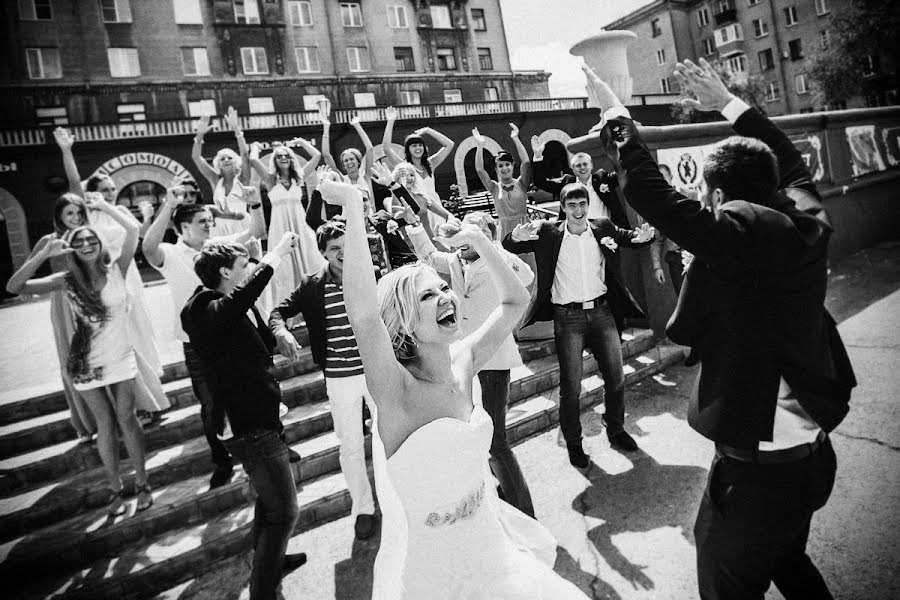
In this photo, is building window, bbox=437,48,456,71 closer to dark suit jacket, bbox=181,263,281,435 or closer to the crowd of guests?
the crowd of guests

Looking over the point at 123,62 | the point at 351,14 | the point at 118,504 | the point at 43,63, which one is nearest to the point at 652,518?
the point at 118,504

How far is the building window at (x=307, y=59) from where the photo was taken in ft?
92.8

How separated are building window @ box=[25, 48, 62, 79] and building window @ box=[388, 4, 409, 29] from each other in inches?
694

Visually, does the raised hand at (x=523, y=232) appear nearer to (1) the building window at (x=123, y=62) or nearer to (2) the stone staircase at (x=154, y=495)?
(2) the stone staircase at (x=154, y=495)

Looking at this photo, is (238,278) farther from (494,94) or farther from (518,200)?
(494,94)

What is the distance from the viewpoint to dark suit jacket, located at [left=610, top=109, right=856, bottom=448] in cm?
172

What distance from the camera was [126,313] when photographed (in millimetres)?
3932

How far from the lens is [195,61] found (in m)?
26.1

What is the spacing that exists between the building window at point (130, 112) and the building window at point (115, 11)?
445 centimetres

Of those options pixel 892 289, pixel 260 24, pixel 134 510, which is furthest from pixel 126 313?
pixel 260 24

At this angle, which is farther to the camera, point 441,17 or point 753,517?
point 441,17

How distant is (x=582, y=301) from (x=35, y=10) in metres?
31.4

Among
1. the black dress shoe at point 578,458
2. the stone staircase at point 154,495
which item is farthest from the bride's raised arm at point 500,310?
the stone staircase at point 154,495

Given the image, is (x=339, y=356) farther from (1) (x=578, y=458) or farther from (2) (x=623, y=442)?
(2) (x=623, y=442)
